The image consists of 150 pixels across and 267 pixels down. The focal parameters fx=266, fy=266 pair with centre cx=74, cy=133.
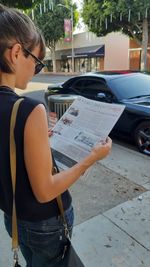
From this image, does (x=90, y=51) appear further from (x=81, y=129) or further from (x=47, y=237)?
(x=47, y=237)

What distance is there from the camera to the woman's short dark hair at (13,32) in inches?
37.5

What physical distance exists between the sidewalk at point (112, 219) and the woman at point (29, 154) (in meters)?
1.13

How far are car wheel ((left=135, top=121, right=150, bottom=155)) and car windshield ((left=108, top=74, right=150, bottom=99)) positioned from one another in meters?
0.69

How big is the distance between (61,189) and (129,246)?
155 centimetres

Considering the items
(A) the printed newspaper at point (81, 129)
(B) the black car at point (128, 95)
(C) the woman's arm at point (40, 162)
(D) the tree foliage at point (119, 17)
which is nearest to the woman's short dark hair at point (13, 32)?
(C) the woman's arm at point (40, 162)

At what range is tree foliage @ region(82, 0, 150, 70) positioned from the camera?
60.2 ft

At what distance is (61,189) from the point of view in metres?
1.05

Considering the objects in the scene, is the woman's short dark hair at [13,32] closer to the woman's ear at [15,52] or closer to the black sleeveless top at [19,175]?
the woman's ear at [15,52]

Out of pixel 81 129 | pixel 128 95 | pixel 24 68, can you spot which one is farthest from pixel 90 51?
pixel 24 68

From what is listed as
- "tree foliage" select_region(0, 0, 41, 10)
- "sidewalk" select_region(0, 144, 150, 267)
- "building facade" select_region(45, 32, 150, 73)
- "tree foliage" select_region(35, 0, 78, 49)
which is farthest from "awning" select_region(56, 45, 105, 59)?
"sidewalk" select_region(0, 144, 150, 267)

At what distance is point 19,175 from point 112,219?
1.89 metres

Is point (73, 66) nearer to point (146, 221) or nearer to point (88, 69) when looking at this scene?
point (88, 69)

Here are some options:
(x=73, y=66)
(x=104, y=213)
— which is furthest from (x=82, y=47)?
(x=104, y=213)

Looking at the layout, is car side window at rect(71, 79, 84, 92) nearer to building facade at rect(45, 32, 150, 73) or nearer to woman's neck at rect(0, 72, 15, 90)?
woman's neck at rect(0, 72, 15, 90)
